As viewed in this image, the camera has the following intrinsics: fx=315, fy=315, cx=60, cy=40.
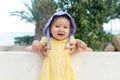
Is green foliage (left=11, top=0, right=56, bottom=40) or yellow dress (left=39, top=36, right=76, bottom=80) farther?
green foliage (left=11, top=0, right=56, bottom=40)

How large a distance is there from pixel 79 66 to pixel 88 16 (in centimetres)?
576

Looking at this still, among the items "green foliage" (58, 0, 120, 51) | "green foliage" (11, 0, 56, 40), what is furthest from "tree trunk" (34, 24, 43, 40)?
"green foliage" (58, 0, 120, 51)

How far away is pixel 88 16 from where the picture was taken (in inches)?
320

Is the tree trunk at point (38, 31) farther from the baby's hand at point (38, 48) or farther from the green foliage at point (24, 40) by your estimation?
the baby's hand at point (38, 48)

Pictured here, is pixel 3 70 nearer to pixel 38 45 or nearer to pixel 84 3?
pixel 38 45

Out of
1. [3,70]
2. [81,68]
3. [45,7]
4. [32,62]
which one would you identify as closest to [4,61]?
[3,70]

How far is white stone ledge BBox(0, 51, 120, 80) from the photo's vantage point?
2.46 metres

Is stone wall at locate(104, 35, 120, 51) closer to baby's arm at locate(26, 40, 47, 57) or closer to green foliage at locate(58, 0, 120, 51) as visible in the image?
green foliage at locate(58, 0, 120, 51)

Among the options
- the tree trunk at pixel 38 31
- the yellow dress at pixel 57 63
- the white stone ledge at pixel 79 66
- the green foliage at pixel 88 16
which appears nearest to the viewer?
the yellow dress at pixel 57 63

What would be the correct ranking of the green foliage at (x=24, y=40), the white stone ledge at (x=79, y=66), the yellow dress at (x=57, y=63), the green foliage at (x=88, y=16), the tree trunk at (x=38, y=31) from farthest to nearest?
the green foliage at (x=24, y=40), the tree trunk at (x=38, y=31), the green foliage at (x=88, y=16), the white stone ledge at (x=79, y=66), the yellow dress at (x=57, y=63)

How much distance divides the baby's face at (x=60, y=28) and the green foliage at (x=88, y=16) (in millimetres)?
5614

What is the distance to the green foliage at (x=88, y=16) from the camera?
7.98m

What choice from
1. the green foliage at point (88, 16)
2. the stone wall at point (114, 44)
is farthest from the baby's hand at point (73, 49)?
the stone wall at point (114, 44)

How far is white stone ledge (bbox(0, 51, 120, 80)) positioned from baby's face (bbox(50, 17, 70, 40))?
0.26m
